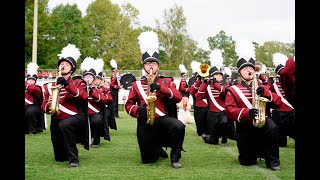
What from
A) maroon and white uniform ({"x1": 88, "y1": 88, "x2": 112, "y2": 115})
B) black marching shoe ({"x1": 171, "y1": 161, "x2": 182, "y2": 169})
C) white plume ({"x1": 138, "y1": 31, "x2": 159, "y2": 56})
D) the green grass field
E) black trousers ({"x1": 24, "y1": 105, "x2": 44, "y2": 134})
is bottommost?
the green grass field

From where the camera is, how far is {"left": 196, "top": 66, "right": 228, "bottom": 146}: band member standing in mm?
11063

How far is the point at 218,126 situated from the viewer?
11.1m

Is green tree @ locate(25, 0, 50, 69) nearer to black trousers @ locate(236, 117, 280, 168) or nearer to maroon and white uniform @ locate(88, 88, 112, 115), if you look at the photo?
maroon and white uniform @ locate(88, 88, 112, 115)

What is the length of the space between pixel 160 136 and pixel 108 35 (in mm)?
50333

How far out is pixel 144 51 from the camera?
27.2 feet

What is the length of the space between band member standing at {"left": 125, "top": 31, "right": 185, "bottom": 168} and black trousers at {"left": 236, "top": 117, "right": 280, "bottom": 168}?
0.95 meters

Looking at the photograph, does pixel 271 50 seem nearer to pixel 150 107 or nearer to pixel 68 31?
pixel 68 31

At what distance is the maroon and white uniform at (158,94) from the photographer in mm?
7879

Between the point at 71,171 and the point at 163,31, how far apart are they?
55.4 metres

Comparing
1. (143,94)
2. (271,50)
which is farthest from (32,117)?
(271,50)

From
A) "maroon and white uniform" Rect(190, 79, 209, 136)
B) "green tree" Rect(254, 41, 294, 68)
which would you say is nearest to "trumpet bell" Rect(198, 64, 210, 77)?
"maroon and white uniform" Rect(190, 79, 209, 136)

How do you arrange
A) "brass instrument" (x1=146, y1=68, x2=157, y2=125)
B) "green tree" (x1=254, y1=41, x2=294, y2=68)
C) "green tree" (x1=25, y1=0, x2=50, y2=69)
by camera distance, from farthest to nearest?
"green tree" (x1=254, y1=41, x2=294, y2=68) < "green tree" (x1=25, y1=0, x2=50, y2=69) < "brass instrument" (x1=146, y1=68, x2=157, y2=125)
